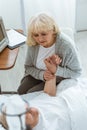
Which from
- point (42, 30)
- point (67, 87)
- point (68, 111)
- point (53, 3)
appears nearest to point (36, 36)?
point (42, 30)

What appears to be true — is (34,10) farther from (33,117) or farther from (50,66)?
(33,117)

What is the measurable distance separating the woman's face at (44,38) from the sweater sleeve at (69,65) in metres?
0.11

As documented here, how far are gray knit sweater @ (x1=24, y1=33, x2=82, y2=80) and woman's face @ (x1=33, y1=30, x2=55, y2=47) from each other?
5 centimetres

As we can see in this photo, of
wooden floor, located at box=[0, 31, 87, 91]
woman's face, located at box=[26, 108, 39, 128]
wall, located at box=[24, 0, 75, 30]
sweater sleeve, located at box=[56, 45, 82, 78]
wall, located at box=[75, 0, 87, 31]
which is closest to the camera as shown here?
woman's face, located at box=[26, 108, 39, 128]

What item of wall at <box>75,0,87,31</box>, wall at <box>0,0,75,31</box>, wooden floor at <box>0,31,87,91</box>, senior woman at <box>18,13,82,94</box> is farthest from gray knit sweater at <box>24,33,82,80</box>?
wall at <box>75,0,87,31</box>

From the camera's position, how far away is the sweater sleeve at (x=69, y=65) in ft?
5.47

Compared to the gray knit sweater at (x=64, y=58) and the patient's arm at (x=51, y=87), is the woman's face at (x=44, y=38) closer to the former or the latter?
the gray knit sweater at (x=64, y=58)

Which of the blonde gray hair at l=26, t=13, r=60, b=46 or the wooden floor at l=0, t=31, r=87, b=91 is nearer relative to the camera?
the blonde gray hair at l=26, t=13, r=60, b=46

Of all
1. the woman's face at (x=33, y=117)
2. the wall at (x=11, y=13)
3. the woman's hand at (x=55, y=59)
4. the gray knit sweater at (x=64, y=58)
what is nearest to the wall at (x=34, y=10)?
the wall at (x=11, y=13)

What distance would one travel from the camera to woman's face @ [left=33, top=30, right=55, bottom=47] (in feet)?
5.25

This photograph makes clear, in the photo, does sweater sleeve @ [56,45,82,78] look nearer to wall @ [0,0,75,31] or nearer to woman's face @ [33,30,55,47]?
woman's face @ [33,30,55,47]

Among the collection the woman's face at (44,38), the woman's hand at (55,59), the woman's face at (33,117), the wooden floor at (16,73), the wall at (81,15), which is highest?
the woman's face at (44,38)

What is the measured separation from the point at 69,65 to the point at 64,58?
0.21 feet

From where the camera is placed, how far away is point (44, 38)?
1.62 m
